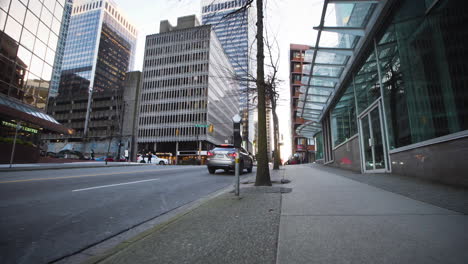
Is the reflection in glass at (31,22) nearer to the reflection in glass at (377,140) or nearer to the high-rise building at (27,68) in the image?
the high-rise building at (27,68)

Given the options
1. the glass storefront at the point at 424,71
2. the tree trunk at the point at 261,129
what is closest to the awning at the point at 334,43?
the glass storefront at the point at 424,71

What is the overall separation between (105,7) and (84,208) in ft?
537

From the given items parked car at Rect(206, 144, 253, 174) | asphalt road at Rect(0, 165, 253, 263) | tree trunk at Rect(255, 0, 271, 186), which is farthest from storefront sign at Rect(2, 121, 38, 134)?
tree trunk at Rect(255, 0, 271, 186)

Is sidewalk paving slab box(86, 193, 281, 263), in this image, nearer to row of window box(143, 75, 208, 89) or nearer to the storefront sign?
the storefront sign

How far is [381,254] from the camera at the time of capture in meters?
1.72

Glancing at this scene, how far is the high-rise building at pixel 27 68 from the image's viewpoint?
2046cm

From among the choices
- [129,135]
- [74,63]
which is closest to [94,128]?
[129,135]

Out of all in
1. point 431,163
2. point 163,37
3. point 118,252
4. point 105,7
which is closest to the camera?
point 118,252

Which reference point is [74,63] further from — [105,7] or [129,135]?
[129,135]

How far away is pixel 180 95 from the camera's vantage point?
2707 inches

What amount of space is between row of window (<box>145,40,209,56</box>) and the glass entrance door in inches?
2635

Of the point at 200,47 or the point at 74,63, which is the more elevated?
the point at 74,63

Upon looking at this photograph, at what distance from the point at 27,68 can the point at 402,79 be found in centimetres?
3256

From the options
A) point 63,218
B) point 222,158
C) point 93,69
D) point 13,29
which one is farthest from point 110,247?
point 93,69
